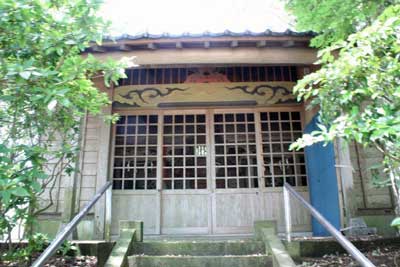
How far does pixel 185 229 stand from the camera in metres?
6.05

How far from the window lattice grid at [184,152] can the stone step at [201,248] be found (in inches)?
82.0

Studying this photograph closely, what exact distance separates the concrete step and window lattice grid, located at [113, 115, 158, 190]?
96.2 inches

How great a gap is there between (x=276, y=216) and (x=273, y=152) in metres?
1.11

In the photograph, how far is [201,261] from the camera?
381cm

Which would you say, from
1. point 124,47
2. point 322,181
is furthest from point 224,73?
point 322,181

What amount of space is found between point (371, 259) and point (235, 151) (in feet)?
9.70

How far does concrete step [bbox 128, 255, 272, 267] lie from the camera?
12.4 ft

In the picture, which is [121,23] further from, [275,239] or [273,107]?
[273,107]

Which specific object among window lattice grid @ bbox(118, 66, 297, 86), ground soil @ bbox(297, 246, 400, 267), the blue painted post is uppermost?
window lattice grid @ bbox(118, 66, 297, 86)

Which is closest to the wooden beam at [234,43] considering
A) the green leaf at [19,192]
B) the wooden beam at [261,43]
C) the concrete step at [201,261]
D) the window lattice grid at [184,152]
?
the wooden beam at [261,43]

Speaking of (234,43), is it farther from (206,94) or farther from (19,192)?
(19,192)

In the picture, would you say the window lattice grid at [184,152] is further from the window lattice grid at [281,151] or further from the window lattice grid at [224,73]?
the window lattice grid at [281,151]

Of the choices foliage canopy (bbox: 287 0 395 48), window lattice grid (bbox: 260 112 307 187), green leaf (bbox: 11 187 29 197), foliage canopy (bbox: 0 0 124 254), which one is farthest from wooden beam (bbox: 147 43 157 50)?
green leaf (bbox: 11 187 29 197)

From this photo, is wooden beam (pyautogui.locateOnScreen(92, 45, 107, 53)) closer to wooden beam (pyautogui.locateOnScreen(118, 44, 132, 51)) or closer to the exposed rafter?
wooden beam (pyautogui.locateOnScreen(118, 44, 132, 51))
